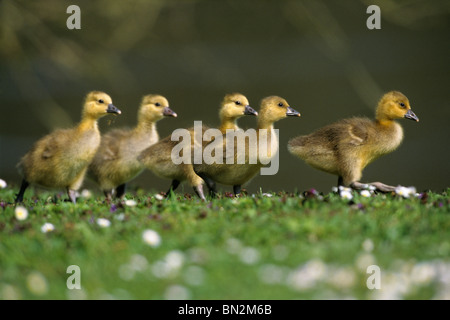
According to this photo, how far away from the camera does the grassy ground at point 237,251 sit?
328cm

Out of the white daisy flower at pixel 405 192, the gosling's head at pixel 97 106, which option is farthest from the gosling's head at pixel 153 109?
the white daisy flower at pixel 405 192

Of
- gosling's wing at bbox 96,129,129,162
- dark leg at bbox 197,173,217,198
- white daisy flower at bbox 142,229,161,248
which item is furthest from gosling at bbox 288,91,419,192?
white daisy flower at bbox 142,229,161,248

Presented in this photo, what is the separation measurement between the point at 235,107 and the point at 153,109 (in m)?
0.93

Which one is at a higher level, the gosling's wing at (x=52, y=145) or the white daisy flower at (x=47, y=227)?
the gosling's wing at (x=52, y=145)

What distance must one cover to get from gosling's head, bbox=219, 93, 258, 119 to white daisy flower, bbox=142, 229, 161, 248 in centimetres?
238

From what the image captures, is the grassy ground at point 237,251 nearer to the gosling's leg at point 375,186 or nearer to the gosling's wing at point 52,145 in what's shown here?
the gosling's leg at point 375,186

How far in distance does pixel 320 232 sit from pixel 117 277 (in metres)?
1.31

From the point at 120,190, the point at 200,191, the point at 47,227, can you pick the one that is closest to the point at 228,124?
the point at 200,191

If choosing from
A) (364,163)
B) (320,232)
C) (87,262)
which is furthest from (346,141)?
(87,262)

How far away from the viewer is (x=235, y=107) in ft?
20.4

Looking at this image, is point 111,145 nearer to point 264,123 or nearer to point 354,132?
point 264,123

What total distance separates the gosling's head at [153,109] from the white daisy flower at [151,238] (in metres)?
2.73
